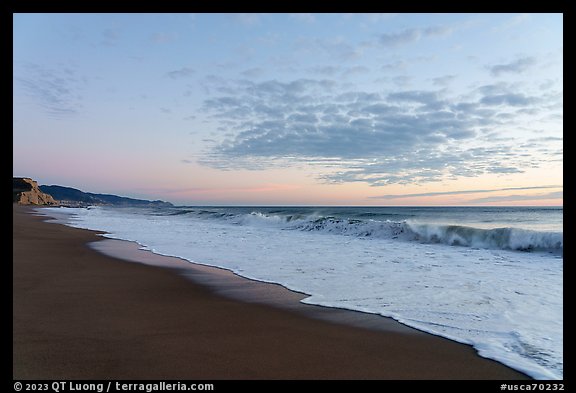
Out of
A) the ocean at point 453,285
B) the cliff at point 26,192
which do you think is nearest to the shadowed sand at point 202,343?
the ocean at point 453,285

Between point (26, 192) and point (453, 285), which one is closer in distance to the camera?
point (453, 285)

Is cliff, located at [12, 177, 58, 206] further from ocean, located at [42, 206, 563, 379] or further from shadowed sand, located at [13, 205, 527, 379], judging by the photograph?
shadowed sand, located at [13, 205, 527, 379]

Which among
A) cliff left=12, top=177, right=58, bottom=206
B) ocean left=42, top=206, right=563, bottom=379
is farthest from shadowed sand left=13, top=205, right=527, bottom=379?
cliff left=12, top=177, right=58, bottom=206

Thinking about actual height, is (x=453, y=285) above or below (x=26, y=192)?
below

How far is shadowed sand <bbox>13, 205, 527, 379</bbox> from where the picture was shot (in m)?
2.92

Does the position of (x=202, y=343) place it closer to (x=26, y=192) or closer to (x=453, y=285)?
(x=453, y=285)

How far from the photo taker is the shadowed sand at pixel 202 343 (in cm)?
292

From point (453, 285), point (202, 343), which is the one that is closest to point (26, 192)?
point (453, 285)

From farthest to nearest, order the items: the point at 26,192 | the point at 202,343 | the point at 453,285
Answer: the point at 26,192 → the point at 453,285 → the point at 202,343

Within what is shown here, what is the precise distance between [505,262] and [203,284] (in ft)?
24.2

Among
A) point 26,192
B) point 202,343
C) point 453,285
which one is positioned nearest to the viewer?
point 202,343

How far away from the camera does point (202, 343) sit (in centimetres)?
344
